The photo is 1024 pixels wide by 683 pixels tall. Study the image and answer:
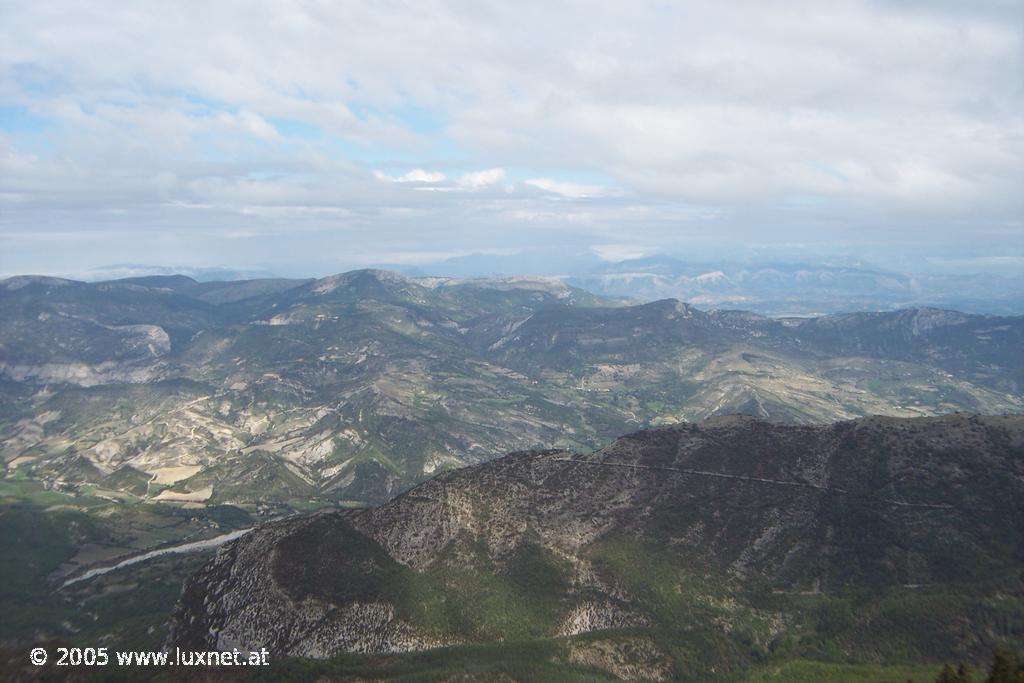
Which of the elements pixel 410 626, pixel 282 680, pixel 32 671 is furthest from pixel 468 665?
pixel 32 671

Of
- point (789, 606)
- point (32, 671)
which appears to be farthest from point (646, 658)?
point (32, 671)

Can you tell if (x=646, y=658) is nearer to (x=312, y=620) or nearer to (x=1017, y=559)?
(x=312, y=620)

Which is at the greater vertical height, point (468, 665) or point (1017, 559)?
point (1017, 559)

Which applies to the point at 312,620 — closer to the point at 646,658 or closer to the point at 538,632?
the point at 538,632

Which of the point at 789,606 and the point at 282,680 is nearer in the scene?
the point at 282,680

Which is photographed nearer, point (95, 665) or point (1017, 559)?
point (95, 665)

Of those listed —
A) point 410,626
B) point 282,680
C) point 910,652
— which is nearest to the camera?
point 282,680

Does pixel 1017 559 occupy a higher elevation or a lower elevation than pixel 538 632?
higher

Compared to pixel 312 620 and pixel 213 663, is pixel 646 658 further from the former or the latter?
pixel 213 663

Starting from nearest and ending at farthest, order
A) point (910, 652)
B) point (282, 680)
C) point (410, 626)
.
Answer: point (282, 680), point (910, 652), point (410, 626)
